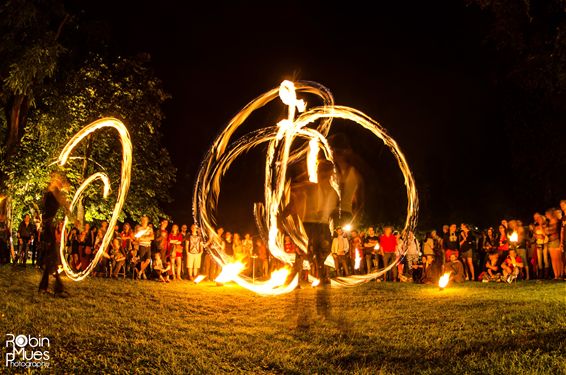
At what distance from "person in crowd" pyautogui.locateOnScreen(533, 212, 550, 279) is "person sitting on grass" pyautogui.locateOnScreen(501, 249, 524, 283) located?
0.51m

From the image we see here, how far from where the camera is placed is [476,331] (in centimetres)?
723

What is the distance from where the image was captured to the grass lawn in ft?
18.7

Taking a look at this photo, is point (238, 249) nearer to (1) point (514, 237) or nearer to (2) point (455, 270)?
(2) point (455, 270)

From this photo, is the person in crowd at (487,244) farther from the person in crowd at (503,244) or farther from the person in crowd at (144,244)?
the person in crowd at (144,244)

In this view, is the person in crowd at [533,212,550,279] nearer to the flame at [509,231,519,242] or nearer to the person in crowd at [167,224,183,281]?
the flame at [509,231,519,242]

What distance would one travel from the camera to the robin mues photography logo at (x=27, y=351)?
213 inches

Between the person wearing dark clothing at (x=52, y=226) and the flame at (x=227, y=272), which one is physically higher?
the person wearing dark clothing at (x=52, y=226)

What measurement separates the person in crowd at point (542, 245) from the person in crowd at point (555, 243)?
0.20 m

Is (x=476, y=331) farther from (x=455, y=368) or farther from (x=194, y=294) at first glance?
(x=194, y=294)

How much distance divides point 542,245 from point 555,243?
2.07 ft

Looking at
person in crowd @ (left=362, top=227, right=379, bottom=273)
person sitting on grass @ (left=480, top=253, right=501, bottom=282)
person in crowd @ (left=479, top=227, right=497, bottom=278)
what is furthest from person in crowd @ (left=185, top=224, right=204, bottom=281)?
person in crowd @ (left=479, top=227, right=497, bottom=278)

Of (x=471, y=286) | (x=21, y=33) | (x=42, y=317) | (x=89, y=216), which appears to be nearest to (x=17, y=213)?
(x=89, y=216)

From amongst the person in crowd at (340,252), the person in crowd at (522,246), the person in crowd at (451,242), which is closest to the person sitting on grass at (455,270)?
the person in crowd at (451,242)

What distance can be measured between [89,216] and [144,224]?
30.9ft
